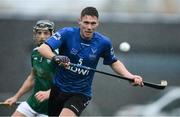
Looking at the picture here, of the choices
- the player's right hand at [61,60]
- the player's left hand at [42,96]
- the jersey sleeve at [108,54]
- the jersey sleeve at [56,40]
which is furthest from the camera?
the player's left hand at [42,96]

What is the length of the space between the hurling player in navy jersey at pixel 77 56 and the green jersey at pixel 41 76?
0.54 meters

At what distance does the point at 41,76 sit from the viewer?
10.8 meters

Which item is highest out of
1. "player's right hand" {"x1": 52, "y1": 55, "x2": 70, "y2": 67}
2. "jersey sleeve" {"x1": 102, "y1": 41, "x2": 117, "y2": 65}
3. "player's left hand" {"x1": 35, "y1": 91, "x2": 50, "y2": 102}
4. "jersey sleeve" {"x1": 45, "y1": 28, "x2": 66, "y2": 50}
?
"jersey sleeve" {"x1": 45, "y1": 28, "x2": 66, "y2": 50}

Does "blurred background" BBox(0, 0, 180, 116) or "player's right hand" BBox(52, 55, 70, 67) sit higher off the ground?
"player's right hand" BBox(52, 55, 70, 67)

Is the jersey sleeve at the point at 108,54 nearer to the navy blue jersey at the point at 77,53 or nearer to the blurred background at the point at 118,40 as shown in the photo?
the navy blue jersey at the point at 77,53

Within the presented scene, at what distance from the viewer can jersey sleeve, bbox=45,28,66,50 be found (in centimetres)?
980

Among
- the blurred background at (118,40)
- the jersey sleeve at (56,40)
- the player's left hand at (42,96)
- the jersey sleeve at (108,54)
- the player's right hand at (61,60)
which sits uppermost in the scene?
the jersey sleeve at (56,40)

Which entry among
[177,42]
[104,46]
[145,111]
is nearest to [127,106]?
[145,111]

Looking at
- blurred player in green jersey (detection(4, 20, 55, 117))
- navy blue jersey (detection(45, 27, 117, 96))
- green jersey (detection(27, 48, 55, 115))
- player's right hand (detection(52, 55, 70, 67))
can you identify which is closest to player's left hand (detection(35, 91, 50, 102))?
blurred player in green jersey (detection(4, 20, 55, 117))

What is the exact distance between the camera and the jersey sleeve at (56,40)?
32.1 ft

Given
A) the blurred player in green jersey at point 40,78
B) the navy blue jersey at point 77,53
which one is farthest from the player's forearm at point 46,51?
the blurred player in green jersey at point 40,78

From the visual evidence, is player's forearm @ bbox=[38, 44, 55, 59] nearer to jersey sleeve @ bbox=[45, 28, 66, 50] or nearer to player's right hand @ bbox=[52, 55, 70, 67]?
jersey sleeve @ bbox=[45, 28, 66, 50]

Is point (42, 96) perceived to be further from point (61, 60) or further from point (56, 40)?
point (61, 60)

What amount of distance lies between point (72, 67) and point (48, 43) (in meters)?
0.41
